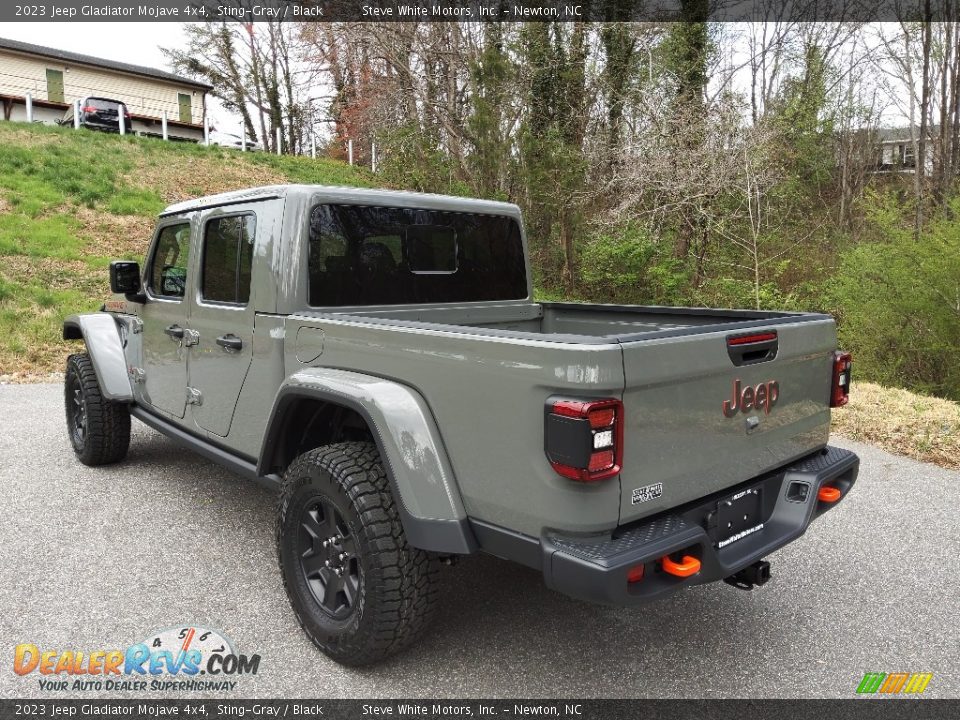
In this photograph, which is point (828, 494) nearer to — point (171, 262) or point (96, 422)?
point (171, 262)

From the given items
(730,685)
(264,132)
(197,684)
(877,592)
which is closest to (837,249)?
(877,592)

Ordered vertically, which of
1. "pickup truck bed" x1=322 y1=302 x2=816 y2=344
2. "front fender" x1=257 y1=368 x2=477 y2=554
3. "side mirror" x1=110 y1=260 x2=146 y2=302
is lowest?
"front fender" x1=257 y1=368 x2=477 y2=554

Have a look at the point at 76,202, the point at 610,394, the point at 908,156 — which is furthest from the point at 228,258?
the point at 908,156

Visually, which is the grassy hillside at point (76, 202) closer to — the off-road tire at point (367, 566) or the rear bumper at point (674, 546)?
the off-road tire at point (367, 566)

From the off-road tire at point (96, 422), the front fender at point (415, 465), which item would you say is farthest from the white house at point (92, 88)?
the front fender at point (415, 465)

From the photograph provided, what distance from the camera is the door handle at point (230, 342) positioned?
334cm

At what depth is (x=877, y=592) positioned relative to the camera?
328 cm

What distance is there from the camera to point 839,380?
3018 mm

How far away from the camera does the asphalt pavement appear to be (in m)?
2.59

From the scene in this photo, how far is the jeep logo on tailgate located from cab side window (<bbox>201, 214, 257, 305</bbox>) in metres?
2.25

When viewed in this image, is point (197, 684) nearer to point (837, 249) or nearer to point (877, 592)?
point (877, 592)

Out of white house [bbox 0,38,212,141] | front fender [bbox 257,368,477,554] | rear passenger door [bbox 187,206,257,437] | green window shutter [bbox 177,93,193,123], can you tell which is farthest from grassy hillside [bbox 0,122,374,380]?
green window shutter [bbox 177,93,193,123]

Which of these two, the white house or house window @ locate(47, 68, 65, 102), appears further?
house window @ locate(47, 68, 65, 102)

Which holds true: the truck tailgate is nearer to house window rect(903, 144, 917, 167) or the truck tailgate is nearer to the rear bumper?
the rear bumper
